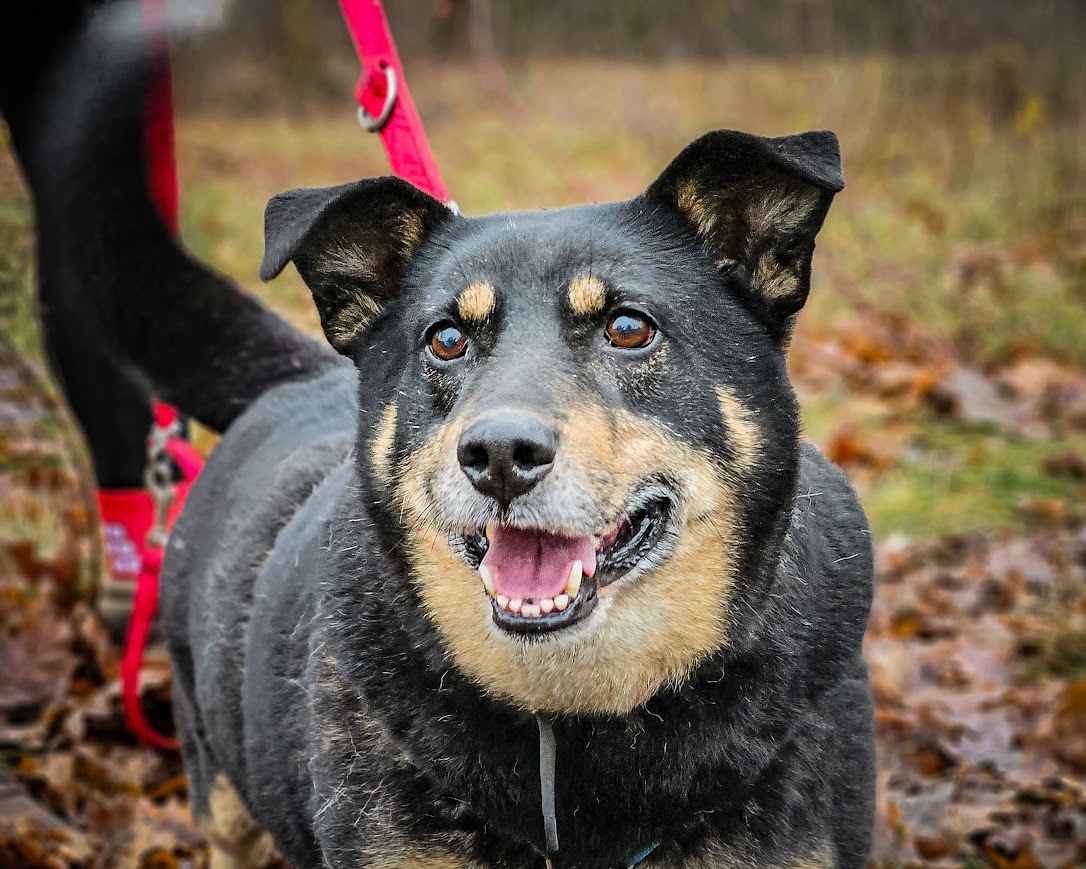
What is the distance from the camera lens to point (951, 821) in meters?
3.43

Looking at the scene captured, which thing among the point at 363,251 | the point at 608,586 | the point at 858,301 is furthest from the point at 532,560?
the point at 858,301

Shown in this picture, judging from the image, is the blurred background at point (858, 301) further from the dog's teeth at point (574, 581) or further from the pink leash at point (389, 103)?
the pink leash at point (389, 103)

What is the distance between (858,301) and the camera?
8836mm

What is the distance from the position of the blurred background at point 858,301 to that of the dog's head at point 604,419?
1.53 metres

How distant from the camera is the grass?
6145mm

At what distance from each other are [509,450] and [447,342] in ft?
1.37

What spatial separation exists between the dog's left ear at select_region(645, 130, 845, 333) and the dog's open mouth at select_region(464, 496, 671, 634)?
52 cm

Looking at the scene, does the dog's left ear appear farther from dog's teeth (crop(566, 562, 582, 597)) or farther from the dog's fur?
dog's teeth (crop(566, 562, 582, 597))

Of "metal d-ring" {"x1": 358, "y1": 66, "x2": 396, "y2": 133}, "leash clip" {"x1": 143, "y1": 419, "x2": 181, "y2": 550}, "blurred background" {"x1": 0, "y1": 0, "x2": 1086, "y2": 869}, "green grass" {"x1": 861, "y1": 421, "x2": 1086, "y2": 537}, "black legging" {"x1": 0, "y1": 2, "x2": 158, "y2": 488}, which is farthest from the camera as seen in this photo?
"green grass" {"x1": 861, "y1": 421, "x2": 1086, "y2": 537}

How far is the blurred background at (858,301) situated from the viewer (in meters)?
3.78

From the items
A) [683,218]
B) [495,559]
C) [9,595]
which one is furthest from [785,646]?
[9,595]

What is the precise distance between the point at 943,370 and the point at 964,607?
10.2 ft

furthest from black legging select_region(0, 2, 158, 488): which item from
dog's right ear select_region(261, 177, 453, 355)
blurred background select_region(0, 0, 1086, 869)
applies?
dog's right ear select_region(261, 177, 453, 355)

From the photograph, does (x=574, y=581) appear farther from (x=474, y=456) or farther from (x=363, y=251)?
(x=363, y=251)
